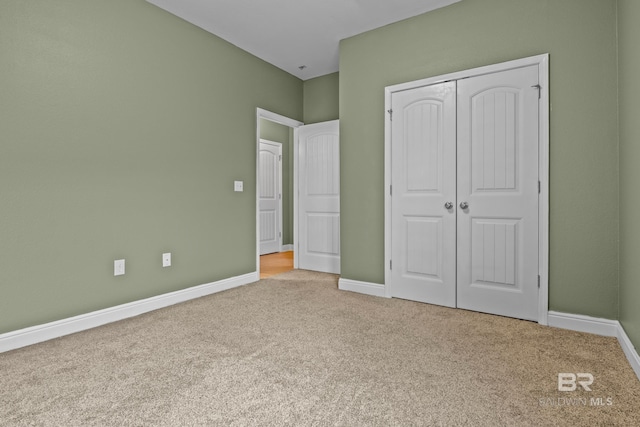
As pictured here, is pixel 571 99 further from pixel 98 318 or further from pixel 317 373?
pixel 98 318

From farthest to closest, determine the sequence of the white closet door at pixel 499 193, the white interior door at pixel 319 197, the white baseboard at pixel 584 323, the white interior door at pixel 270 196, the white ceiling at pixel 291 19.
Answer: the white interior door at pixel 270 196, the white interior door at pixel 319 197, the white ceiling at pixel 291 19, the white closet door at pixel 499 193, the white baseboard at pixel 584 323

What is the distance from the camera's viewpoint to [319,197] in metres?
4.57

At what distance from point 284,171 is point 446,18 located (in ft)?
13.1

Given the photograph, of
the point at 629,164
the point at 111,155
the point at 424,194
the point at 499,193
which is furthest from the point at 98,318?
the point at 629,164

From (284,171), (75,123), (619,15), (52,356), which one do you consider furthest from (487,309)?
(284,171)

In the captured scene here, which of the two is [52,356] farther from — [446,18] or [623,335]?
[446,18]

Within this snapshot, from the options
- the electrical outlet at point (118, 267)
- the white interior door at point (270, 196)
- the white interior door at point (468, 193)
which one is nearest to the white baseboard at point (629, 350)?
the white interior door at point (468, 193)

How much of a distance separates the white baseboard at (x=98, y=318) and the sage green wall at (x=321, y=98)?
2.56m

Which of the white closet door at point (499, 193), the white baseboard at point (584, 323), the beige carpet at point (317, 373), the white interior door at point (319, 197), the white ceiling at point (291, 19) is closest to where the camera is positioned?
the beige carpet at point (317, 373)

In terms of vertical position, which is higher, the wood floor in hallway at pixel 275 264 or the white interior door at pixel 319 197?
the white interior door at pixel 319 197

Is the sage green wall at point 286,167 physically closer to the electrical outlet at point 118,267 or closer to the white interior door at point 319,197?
the white interior door at point 319,197

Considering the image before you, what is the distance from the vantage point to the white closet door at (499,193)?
260cm

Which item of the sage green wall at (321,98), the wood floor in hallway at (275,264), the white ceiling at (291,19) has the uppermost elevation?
the white ceiling at (291,19)

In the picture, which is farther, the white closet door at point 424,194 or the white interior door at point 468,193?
the white closet door at point 424,194
